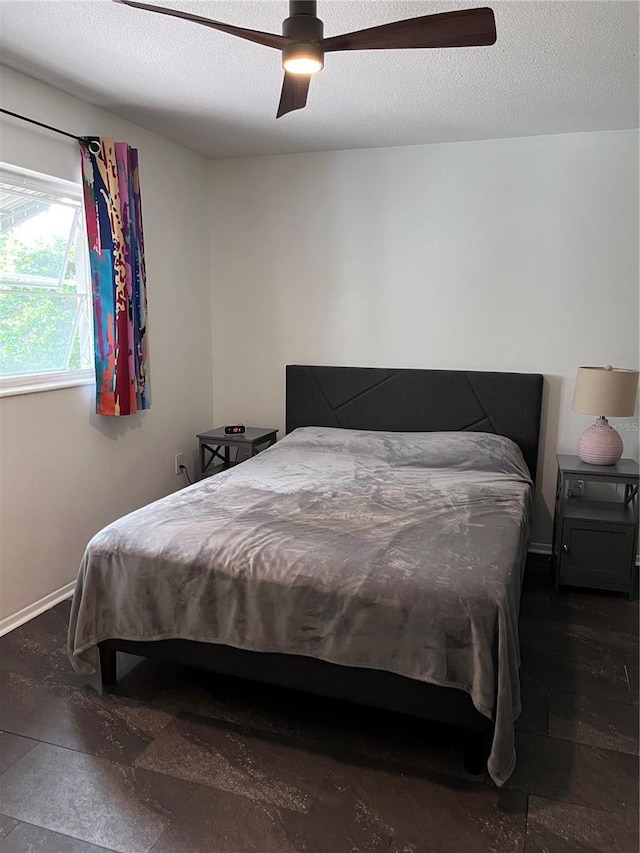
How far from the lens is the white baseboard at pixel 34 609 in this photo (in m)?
3.04

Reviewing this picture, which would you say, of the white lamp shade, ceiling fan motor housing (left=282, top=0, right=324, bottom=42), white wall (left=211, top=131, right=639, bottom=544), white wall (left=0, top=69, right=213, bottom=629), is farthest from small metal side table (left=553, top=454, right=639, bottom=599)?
ceiling fan motor housing (left=282, top=0, right=324, bottom=42)

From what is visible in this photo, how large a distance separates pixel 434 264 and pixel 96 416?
2273 mm


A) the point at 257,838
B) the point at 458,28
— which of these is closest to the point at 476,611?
the point at 257,838

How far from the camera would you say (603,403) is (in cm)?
346

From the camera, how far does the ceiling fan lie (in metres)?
1.78

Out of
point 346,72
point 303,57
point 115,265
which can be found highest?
point 346,72

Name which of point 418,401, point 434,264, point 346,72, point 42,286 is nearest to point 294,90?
point 346,72

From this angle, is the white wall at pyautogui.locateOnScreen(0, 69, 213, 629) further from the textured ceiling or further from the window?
the textured ceiling

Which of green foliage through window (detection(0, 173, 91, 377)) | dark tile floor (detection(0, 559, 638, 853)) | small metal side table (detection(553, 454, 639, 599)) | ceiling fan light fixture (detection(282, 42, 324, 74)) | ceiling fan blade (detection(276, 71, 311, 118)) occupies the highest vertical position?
ceiling fan blade (detection(276, 71, 311, 118))

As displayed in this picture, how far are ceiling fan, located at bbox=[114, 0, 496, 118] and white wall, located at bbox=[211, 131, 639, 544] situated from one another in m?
2.12

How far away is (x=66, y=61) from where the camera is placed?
2.79m

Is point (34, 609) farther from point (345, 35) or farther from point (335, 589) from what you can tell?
point (345, 35)

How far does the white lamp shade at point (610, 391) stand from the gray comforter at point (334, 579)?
2.40 ft

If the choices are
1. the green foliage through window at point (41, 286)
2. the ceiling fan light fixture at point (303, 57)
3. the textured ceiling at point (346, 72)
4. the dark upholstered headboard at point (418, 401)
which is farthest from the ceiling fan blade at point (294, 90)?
the dark upholstered headboard at point (418, 401)
